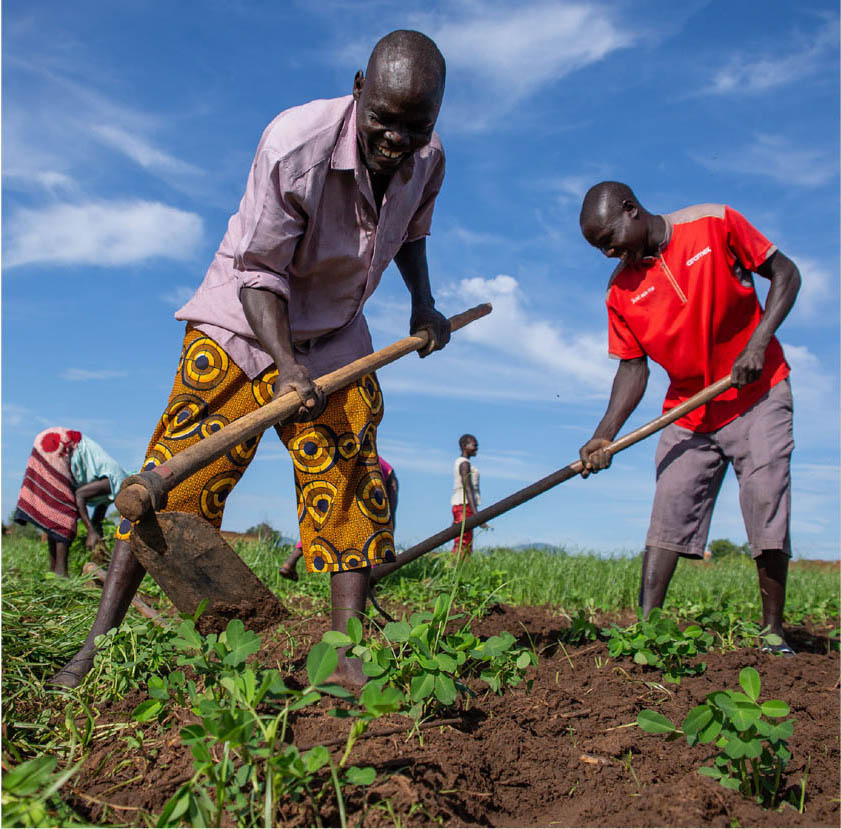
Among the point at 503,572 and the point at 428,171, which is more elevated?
the point at 428,171

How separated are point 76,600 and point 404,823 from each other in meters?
2.79

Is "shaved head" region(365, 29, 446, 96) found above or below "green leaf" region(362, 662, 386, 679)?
above

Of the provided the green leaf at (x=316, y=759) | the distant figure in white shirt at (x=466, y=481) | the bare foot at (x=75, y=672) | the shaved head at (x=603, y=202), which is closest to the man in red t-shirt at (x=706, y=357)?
the shaved head at (x=603, y=202)

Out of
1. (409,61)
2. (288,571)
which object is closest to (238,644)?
(409,61)

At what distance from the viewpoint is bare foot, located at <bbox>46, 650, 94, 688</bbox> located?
2.56 metres

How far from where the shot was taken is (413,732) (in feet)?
6.41

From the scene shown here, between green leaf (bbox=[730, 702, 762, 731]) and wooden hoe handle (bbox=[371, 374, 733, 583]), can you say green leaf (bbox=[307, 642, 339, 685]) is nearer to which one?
green leaf (bbox=[730, 702, 762, 731])

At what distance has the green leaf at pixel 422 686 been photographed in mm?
1877

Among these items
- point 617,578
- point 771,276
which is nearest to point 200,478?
point 771,276

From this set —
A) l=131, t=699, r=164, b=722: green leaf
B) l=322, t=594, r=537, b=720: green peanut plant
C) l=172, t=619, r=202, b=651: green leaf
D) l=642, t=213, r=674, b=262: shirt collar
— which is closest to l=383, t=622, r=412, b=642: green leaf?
l=322, t=594, r=537, b=720: green peanut plant

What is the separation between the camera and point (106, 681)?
8.50 ft

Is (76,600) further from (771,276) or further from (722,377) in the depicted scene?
(771,276)

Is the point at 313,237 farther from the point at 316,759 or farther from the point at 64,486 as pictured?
the point at 64,486

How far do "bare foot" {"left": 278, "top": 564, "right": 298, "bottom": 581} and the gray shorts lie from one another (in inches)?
98.5
